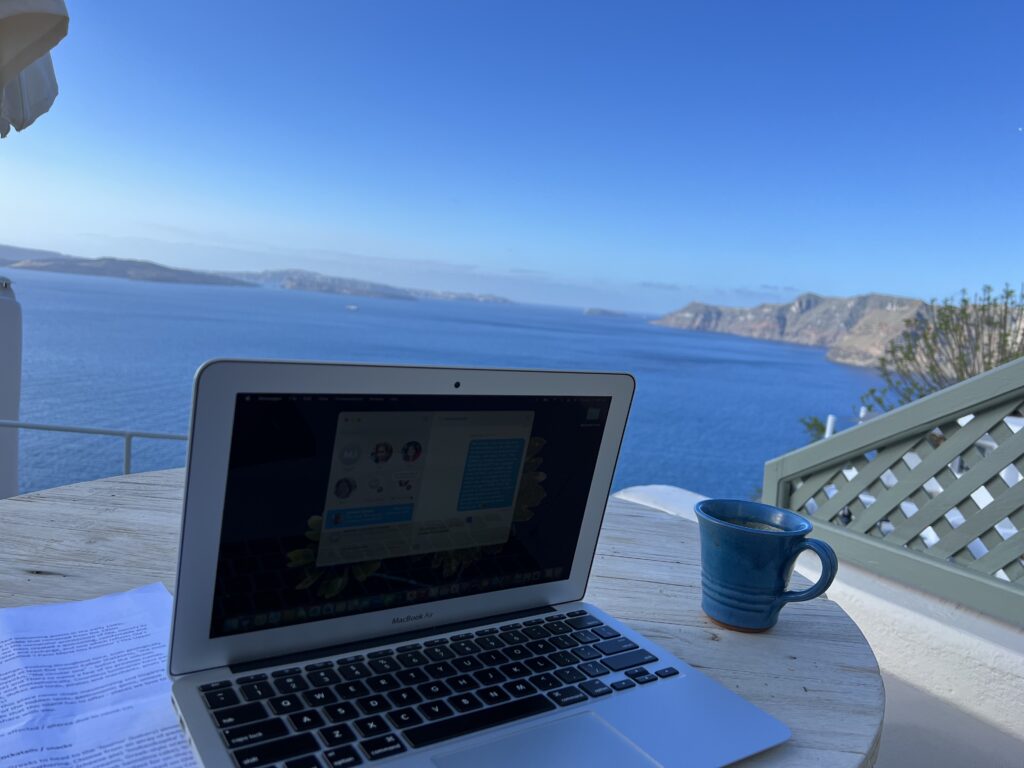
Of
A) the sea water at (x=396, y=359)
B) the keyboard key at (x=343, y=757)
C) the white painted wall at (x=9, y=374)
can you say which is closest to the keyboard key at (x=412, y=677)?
the keyboard key at (x=343, y=757)

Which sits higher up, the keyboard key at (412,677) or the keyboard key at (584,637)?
the keyboard key at (584,637)

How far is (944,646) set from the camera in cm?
183

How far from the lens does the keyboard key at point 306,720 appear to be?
52cm

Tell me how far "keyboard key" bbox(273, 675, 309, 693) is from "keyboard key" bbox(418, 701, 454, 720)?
10cm

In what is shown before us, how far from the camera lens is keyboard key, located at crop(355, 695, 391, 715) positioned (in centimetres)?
55

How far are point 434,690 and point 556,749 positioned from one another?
0.12m

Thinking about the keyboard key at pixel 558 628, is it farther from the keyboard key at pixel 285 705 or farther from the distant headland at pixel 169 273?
the distant headland at pixel 169 273

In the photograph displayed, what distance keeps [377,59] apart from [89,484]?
113ft

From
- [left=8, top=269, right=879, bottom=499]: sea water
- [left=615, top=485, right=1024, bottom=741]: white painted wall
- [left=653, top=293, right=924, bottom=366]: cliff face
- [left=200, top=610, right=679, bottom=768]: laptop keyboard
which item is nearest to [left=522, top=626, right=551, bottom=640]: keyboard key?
[left=200, top=610, right=679, bottom=768]: laptop keyboard

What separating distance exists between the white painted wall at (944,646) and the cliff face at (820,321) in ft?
65.7

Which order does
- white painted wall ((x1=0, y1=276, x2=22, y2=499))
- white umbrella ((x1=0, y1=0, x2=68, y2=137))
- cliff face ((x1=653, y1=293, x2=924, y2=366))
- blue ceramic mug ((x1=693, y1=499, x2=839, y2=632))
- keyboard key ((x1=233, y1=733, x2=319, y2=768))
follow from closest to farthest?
keyboard key ((x1=233, y1=733, x2=319, y2=768))
blue ceramic mug ((x1=693, y1=499, x2=839, y2=632))
white umbrella ((x1=0, y1=0, x2=68, y2=137))
white painted wall ((x1=0, y1=276, x2=22, y2=499))
cliff face ((x1=653, y1=293, x2=924, y2=366))

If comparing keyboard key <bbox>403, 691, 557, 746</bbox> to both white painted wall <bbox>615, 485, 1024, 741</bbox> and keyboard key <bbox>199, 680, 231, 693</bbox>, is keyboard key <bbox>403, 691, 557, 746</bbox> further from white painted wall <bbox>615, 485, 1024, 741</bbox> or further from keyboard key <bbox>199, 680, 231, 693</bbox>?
white painted wall <bbox>615, 485, 1024, 741</bbox>

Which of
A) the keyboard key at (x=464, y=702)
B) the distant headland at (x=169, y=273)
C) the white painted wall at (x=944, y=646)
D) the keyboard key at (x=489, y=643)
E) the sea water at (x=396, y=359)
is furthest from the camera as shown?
the distant headland at (x=169, y=273)

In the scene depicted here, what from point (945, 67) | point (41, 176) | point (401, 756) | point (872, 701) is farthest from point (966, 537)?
point (41, 176)
